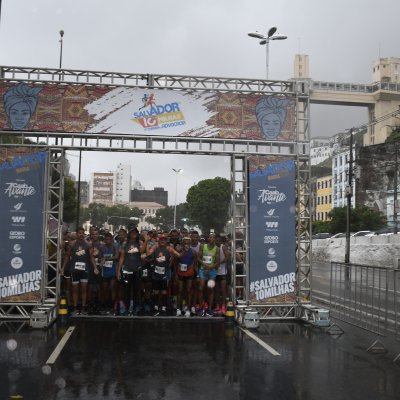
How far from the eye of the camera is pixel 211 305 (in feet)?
37.1

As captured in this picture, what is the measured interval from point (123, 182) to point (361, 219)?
377 ft

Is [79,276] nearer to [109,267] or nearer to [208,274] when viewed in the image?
[109,267]

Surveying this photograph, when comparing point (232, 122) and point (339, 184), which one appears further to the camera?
point (339, 184)

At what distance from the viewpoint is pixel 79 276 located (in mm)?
10906

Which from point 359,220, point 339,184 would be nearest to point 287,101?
point 359,220

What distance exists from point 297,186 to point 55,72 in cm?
593

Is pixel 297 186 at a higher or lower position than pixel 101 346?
higher

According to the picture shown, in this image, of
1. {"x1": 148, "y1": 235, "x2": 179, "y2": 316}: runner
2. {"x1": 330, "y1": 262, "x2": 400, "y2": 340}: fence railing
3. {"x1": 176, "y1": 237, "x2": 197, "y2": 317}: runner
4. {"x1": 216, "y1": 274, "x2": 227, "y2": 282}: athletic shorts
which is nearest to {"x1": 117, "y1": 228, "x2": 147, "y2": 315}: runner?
{"x1": 148, "y1": 235, "x2": 179, "y2": 316}: runner

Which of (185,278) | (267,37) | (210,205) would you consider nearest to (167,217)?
(210,205)

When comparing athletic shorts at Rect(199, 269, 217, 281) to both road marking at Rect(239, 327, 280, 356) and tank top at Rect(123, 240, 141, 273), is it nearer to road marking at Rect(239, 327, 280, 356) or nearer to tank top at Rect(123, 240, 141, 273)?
tank top at Rect(123, 240, 141, 273)

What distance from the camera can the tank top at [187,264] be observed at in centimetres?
1144

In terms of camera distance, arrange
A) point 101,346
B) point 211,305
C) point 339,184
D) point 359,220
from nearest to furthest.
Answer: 1. point 101,346
2. point 211,305
3. point 359,220
4. point 339,184

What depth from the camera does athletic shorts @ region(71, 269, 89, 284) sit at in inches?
427

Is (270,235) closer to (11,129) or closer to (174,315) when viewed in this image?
(174,315)
